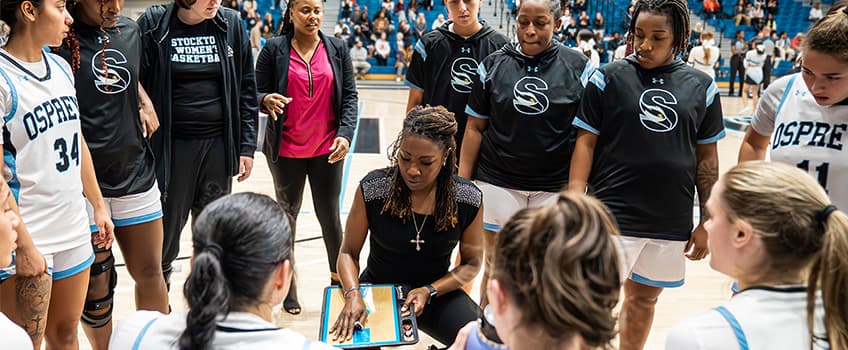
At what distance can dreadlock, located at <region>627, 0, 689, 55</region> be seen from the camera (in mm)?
2672

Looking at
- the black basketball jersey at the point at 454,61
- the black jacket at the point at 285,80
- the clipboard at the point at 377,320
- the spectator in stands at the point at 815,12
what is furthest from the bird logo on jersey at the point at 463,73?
the spectator in stands at the point at 815,12

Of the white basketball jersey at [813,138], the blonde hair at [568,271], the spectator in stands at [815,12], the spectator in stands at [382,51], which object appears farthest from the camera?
the spectator in stands at [815,12]

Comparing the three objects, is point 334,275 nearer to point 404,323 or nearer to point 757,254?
point 404,323

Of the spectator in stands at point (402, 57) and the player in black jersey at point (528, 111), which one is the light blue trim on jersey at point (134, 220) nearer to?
the player in black jersey at point (528, 111)

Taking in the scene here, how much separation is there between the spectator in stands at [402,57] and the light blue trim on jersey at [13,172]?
50.1 feet

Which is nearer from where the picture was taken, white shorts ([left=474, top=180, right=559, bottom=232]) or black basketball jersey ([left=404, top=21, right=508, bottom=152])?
white shorts ([left=474, top=180, right=559, bottom=232])

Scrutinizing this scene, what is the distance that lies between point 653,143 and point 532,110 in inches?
21.9

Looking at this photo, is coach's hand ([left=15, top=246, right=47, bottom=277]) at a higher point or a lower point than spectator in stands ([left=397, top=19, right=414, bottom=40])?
higher

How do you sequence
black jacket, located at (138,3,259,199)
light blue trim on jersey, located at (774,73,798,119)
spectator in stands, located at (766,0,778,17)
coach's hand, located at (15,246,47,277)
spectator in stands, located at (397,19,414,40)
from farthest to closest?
spectator in stands, located at (766,0,778,17) < spectator in stands, located at (397,19,414,40) < black jacket, located at (138,3,259,199) < light blue trim on jersey, located at (774,73,798,119) < coach's hand, located at (15,246,47,277)

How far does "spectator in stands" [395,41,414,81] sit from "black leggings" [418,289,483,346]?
14.9m

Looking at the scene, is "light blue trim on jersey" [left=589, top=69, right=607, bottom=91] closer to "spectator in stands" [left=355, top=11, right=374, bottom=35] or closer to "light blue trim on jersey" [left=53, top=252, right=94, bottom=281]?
"light blue trim on jersey" [left=53, top=252, right=94, bottom=281]

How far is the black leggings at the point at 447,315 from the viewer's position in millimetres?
2615

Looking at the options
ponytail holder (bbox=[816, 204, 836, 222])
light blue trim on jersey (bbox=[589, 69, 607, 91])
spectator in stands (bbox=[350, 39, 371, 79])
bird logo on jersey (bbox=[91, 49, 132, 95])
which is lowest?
spectator in stands (bbox=[350, 39, 371, 79])

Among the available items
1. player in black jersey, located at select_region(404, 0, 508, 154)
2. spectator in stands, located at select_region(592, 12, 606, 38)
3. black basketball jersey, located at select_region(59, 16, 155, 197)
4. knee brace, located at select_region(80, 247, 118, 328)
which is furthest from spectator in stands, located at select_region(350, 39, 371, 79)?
knee brace, located at select_region(80, 247, 118, 328)
